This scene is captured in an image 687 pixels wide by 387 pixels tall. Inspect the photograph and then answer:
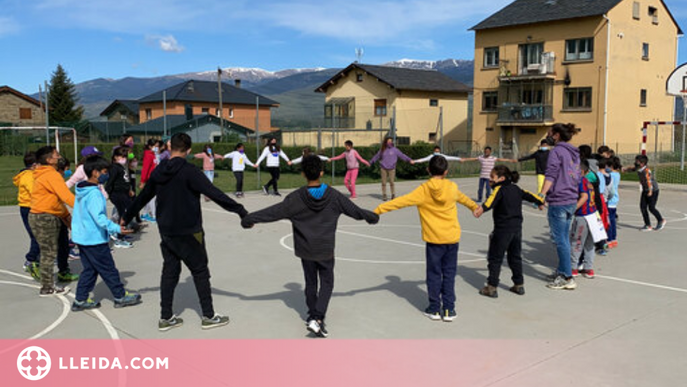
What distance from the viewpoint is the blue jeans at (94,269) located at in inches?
240

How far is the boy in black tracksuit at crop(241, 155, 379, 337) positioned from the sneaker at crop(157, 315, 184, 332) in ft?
3.99

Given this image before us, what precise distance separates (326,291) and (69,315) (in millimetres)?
2811

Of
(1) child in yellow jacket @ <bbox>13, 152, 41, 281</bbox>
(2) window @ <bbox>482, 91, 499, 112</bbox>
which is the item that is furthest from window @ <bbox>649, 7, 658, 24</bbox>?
(1) child in yellow jacket @ <bbox>13, 152, 41, 281</bbox>

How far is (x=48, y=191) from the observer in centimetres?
685

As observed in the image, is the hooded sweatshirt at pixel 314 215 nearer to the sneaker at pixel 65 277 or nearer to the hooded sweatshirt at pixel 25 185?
the sneaker at pixel 65 277

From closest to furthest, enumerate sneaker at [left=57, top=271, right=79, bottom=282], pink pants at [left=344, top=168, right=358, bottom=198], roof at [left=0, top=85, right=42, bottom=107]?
sneaker at [left=57, top=271, right=79, bottom=282]
pink pants at [left=344, top=168, right=358, bottom=198]
roof at [left=0, top=85, right=42, bottom=107]

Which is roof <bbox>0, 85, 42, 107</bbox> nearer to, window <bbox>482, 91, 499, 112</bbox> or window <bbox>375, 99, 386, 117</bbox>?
window <bbox>375, 99, 386, 117</bbox>

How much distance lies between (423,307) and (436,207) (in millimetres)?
1182

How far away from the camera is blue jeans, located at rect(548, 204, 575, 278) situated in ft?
23.3

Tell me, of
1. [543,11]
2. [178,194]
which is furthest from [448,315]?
[543,11]

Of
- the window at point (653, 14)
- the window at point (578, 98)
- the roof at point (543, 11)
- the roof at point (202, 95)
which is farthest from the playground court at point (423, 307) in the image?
the roof at point (202, 95)

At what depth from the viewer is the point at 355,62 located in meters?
49.7

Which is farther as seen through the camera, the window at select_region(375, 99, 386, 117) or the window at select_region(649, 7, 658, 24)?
the window at select_region(375, 99, 386, 117)

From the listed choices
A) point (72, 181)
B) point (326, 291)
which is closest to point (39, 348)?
point (326, 291)
